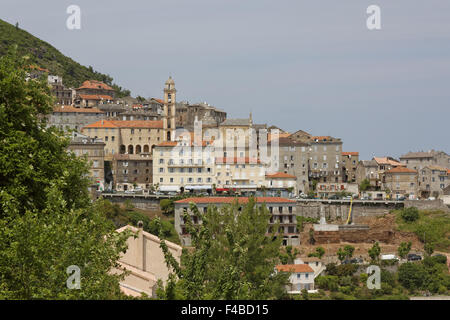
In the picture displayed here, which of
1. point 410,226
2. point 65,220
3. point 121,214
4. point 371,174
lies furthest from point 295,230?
point 65,220

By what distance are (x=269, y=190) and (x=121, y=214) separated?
82.0ft

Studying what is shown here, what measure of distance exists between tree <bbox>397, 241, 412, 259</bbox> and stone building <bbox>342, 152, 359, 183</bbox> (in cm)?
3204

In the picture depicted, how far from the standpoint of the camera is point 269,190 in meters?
107

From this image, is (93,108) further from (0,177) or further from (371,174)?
(0,177)

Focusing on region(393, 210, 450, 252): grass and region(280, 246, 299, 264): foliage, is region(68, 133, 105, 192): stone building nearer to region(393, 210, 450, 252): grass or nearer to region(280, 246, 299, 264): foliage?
region(280, 246, 299, 264): foliage

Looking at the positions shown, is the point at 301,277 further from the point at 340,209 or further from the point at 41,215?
the point at 41,215

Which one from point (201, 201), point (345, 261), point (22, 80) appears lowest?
point (345, 261)

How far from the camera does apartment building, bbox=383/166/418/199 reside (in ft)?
366

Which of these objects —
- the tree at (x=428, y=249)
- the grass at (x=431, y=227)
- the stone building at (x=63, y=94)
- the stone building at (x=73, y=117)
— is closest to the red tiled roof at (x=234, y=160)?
the grass at (x=431, y=227)

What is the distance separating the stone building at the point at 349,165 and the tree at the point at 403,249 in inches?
1262

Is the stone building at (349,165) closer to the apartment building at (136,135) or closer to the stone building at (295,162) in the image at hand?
the stone building at (295,162)

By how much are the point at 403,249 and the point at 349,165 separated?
36.3 metres

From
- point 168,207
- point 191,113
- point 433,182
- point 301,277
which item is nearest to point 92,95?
point 191,113

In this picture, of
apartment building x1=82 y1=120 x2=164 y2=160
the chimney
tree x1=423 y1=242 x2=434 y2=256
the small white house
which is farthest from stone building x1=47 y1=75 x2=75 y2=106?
the chimney
